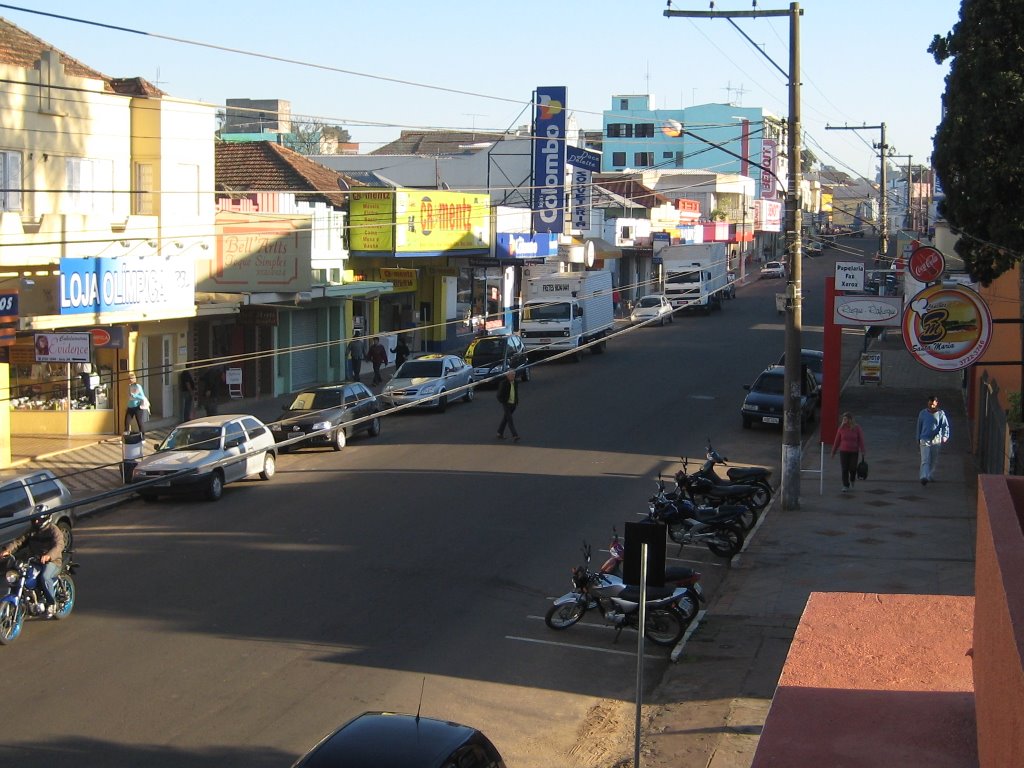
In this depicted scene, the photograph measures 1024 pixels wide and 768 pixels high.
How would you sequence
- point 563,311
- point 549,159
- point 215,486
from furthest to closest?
point 549,159 → point 563,311 → point 215,486

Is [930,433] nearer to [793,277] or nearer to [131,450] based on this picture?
[793,277]

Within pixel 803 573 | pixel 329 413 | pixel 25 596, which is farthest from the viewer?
pixel 329 413

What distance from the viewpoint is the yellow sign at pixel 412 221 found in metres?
39.9

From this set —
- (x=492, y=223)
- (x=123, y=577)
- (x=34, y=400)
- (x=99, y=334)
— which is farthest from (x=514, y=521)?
(x=492, y=223)

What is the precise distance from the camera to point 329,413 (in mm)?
27641

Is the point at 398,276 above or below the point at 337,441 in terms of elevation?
above

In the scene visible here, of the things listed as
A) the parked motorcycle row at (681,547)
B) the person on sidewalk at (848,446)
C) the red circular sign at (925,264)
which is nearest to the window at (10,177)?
the parked motorcycle row at (681,547)

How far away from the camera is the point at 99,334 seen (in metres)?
25.9

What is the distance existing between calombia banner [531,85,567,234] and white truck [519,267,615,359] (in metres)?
3.63

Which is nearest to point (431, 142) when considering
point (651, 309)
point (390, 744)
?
point (651, 309)

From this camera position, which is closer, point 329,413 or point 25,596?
point 25,596

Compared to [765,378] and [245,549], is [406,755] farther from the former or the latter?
[765,378]

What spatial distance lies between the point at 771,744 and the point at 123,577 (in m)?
11.0

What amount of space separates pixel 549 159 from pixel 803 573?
32.6 meters
